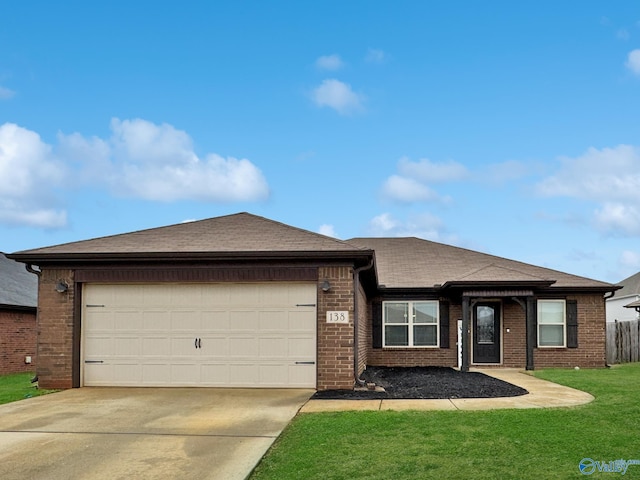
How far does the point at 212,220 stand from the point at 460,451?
34.1ft

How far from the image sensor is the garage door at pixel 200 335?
13.4 meters

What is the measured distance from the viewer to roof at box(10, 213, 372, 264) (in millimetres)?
13172

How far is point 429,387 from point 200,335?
4.75m

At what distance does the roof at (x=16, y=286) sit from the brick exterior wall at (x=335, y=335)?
1229 cm

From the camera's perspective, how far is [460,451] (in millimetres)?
7301

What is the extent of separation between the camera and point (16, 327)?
21672 millimetres

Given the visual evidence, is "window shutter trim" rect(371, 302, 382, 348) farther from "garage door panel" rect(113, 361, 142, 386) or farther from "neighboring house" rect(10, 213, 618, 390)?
"garage door panel" rect(113, 361, 142, 386)

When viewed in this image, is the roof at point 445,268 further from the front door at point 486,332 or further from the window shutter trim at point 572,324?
the front door at point 486,332

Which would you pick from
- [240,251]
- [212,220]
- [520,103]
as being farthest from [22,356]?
[520,103]

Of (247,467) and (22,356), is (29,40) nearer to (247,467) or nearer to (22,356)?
(22,356)

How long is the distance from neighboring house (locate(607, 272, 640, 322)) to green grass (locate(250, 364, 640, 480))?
32793 millimetres

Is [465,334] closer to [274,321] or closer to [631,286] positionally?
[274,321]

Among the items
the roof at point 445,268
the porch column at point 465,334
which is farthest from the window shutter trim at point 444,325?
the porch column at point 465,334

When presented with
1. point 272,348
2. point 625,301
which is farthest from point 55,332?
point 625,301
